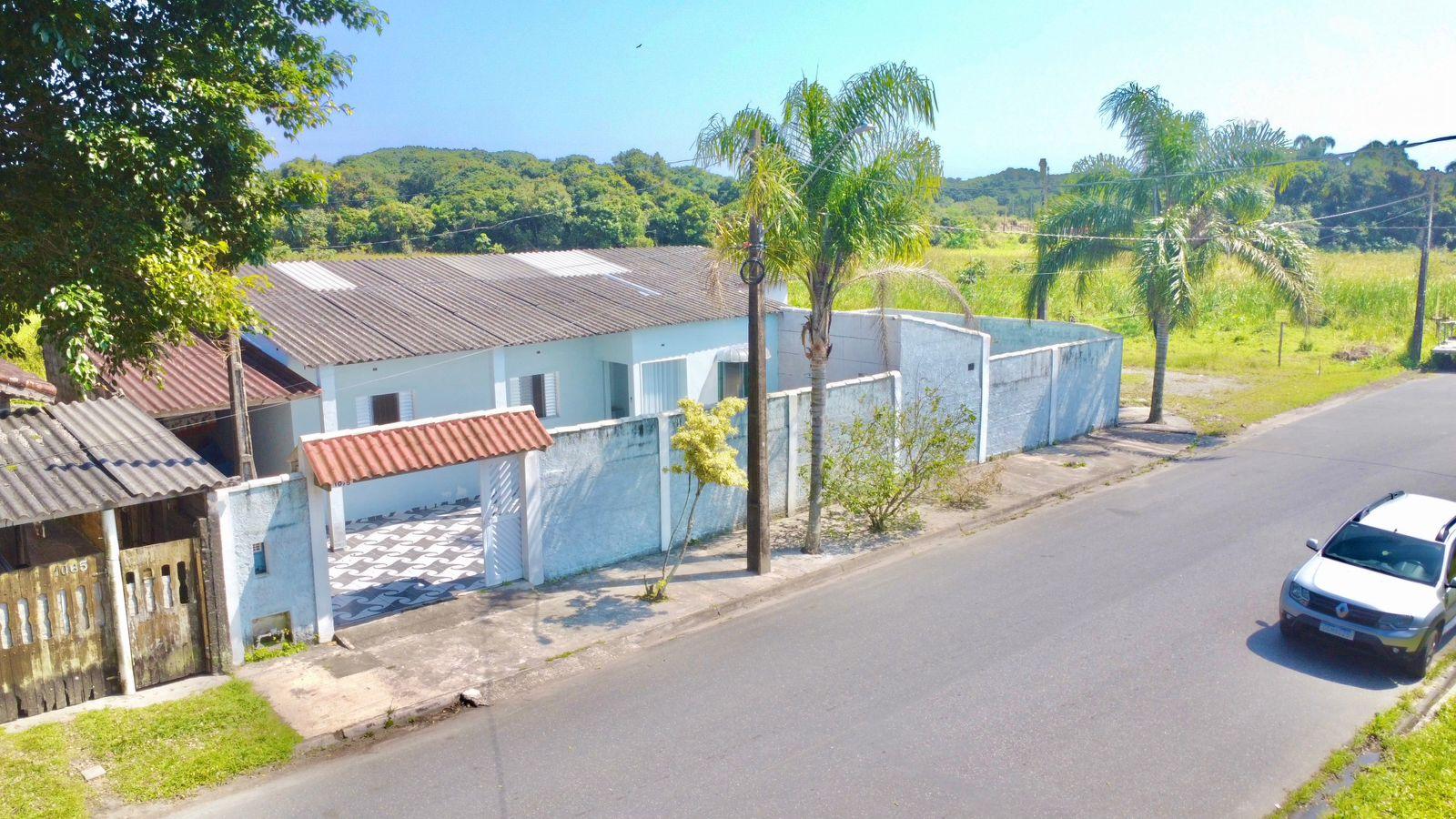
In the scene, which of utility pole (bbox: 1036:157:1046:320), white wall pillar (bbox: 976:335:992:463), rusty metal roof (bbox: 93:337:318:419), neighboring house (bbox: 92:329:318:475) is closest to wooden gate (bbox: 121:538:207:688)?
neighboring house (bbox: 92:329:318:475)

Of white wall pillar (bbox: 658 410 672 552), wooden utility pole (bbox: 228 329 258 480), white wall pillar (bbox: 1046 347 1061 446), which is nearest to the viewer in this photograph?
wooden utility pole (bbox: 228 329 258 480)

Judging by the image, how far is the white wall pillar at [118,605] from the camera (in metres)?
9.74

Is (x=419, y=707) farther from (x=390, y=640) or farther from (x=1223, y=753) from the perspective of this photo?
(x=1223, y=753)

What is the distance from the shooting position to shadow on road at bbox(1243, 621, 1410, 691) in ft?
34.0

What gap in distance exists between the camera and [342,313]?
705 inches

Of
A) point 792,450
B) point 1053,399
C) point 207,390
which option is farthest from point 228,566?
point 1053,399

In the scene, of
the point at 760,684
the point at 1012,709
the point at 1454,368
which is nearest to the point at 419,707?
the point at 760,684

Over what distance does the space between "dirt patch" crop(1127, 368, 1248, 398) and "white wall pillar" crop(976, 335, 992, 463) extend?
9.67 meters

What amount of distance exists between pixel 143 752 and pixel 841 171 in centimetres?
1022

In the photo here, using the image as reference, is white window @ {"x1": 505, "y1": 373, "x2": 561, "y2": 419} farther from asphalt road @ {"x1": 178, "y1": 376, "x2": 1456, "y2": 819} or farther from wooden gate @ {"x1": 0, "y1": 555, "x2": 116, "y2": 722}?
wooden gate @ {"x1": 0, "y1": 555, "x2": 116, "y2": 722}

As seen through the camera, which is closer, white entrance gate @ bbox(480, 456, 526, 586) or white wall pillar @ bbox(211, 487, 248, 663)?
white wall pillar @ bbox(211, 487, 248, 663)

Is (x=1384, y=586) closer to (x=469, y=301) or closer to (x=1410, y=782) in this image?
(x=1410, y=782)

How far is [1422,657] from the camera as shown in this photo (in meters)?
10.2

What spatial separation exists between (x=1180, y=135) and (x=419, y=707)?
64.1 ft
